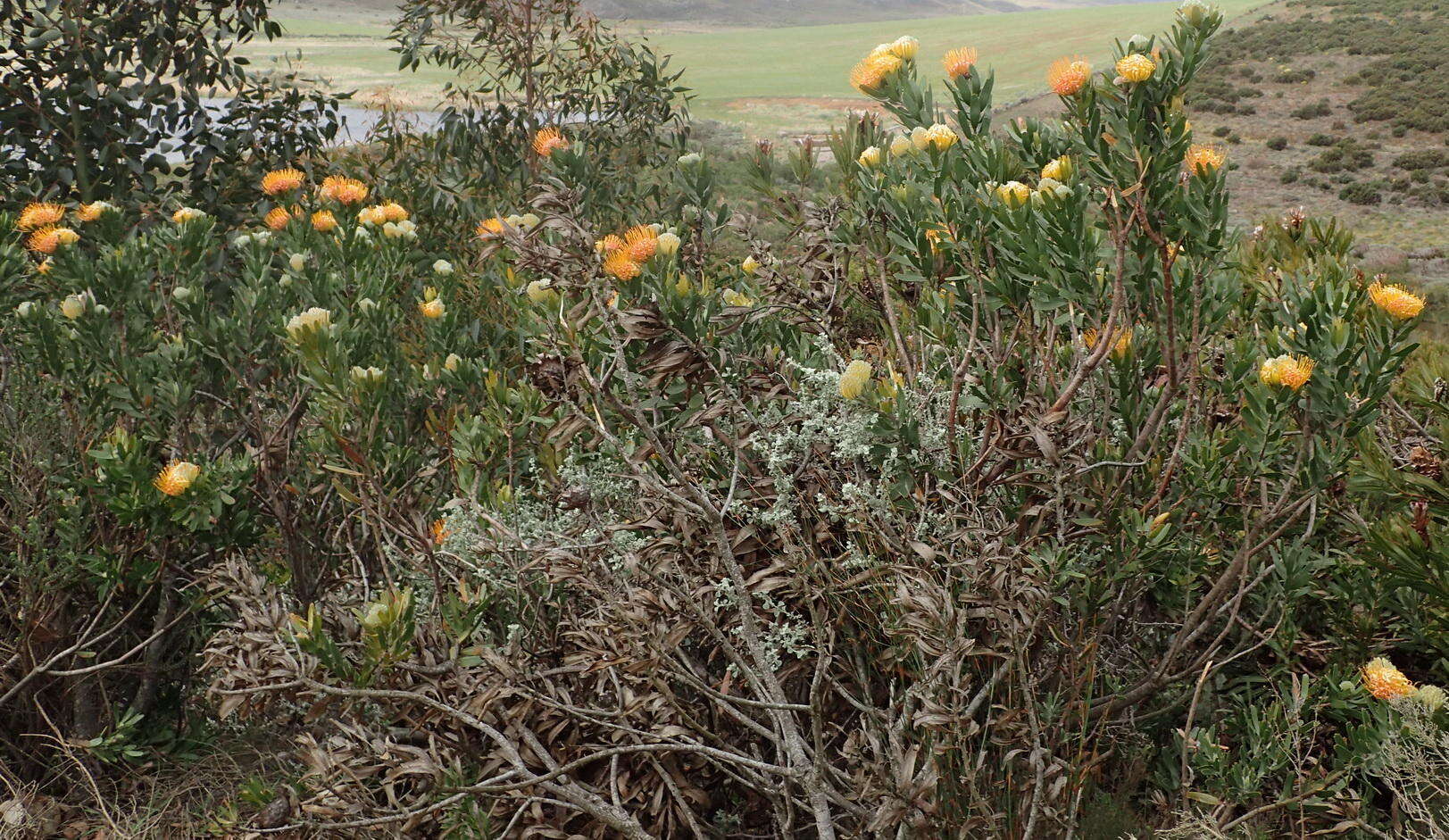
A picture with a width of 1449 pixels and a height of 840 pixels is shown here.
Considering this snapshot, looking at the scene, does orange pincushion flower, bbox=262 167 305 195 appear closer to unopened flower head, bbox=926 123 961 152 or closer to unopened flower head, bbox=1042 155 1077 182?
unopened flower head, bbox=926 123 961 152

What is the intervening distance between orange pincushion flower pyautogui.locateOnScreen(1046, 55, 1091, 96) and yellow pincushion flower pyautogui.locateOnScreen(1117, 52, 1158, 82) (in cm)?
10

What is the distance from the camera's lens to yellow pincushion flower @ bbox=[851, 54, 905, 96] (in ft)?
6.70

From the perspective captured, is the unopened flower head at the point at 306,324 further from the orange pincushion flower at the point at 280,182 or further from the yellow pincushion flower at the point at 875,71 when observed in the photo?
the orange pincushion flower at the point at 280,182

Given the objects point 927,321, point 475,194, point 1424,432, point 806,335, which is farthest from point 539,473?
point 475,194

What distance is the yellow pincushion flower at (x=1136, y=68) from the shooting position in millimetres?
1600

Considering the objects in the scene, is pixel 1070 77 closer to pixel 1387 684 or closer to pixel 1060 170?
pixel 1060 170

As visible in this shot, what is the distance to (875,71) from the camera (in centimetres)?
205

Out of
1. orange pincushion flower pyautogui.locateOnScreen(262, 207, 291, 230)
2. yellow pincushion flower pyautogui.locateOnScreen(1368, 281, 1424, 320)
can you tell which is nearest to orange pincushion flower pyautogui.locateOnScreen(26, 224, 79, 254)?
orange pincushion flower pyautogui.locateOnScreen(262, 207, 291, 230)

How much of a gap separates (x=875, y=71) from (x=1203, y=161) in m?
0.66

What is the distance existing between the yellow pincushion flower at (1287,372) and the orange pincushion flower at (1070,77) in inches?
22.0

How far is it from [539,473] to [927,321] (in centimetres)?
96

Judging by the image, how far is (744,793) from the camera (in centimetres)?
189

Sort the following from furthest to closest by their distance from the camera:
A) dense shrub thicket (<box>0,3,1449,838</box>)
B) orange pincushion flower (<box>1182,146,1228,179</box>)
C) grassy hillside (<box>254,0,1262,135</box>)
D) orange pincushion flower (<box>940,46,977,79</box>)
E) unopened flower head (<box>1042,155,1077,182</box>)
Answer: grassy hillside (<box>254,0,1262,135</box>) < orange pincushion flower (<box>940,46,977,79</box>) < unopened flower head (<box>1042,155,1077,182</box>) < orange pincushion flower (<box>1182,146,1228,179</box>) < dense shrub thicket (<box>0,3,1449,838</box>)

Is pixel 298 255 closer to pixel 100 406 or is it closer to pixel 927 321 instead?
pixel 100 406
